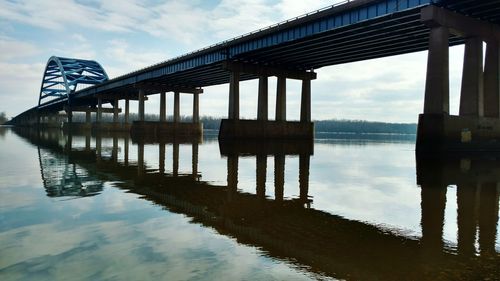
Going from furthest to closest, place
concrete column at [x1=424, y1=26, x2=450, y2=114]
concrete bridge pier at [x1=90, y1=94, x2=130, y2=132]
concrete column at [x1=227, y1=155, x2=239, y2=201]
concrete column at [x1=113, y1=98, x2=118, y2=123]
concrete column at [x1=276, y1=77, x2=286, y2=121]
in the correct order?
concrete column at [x1=113, y1=98, x2=118, y2=123], concrete bridge pier at [x1=90, y1=94, x2=130, y2=132], concrete column at [x1=276, y1=77, x2=286, y2=121], concrete column at [x1=424, y1=26, x2=450, y2=114], concrete column at [x1=227, y1=155, x2=239, y2=201]

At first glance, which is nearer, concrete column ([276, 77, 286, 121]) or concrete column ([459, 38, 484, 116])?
concrete column ([459, 38, 484, 116])

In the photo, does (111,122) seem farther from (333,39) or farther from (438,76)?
(438,76)

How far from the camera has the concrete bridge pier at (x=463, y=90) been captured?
122ft

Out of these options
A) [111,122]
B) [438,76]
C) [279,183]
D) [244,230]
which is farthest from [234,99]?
[111,122]

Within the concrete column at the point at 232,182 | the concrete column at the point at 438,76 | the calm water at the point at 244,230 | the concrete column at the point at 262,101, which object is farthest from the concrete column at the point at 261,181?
the concrete column at the point at 262,101

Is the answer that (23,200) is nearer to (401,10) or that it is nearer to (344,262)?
(344,262)

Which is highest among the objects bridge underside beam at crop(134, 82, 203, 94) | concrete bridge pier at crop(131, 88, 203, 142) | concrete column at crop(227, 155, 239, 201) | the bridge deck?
the bridge deck

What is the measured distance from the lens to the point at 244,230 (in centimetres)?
958

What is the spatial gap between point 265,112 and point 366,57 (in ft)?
67.5

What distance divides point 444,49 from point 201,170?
30.2 m

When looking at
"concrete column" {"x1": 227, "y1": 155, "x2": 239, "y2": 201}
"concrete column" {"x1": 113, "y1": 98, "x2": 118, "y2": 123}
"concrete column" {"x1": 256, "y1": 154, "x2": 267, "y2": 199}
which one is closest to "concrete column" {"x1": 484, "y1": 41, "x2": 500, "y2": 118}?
"concrete column" {"x1": 256, "y1": 154, "x2": 267, "y2": 199}

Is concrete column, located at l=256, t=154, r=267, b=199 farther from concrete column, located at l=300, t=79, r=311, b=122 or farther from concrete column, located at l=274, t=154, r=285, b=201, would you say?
concrete column, located at l=300, t=79, r=311, b=122

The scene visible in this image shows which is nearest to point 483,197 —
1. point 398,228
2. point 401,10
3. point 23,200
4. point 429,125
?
point 398,228

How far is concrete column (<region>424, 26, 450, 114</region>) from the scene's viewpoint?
127 feet
